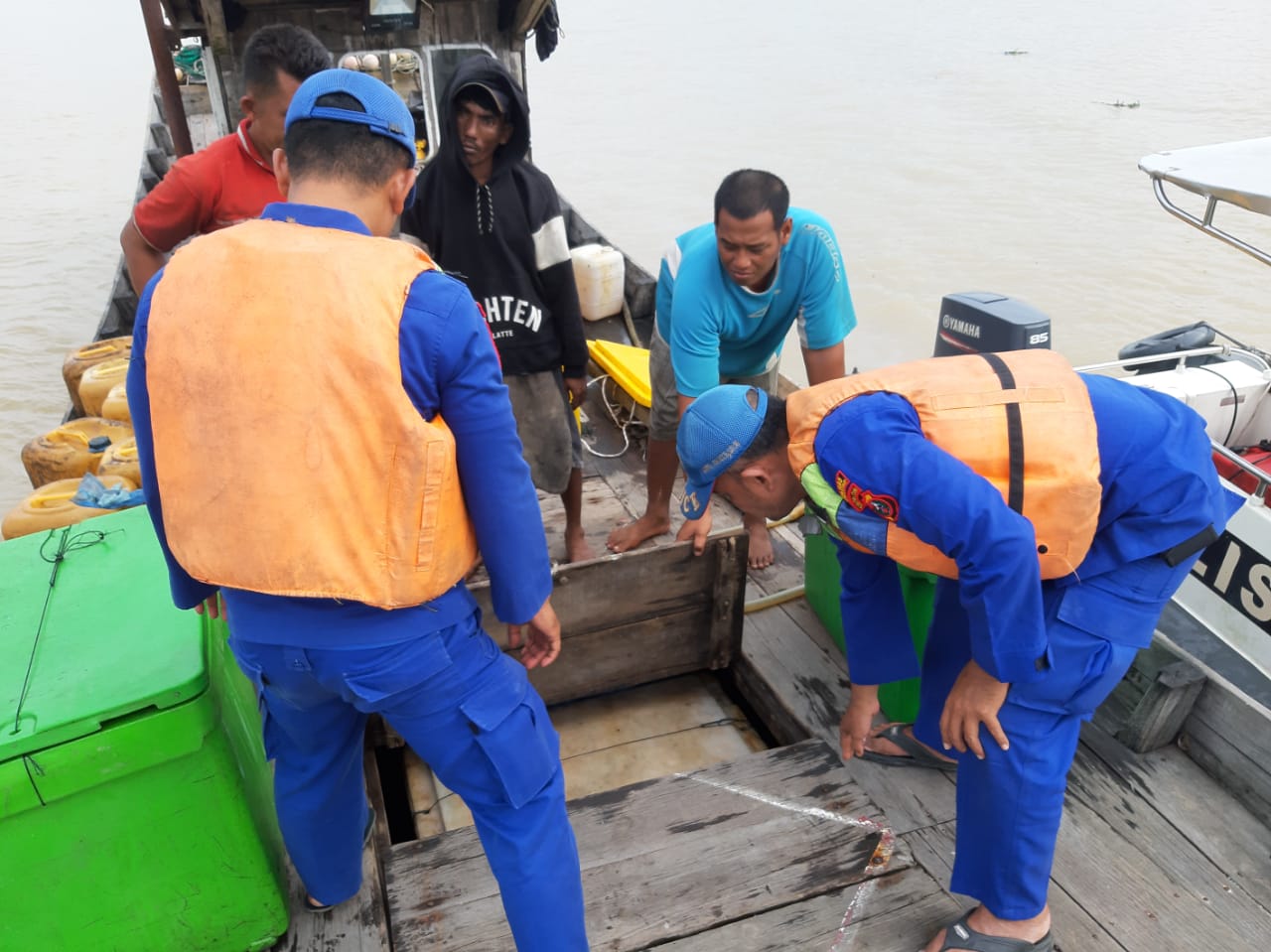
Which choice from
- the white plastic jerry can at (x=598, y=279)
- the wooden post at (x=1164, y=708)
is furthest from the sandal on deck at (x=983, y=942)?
the white plastic jerry can at (x=598, y=279)

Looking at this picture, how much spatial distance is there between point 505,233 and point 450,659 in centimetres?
192

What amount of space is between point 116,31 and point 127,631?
55.5m

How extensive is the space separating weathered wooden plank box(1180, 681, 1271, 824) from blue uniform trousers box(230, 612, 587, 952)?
77.3 inches

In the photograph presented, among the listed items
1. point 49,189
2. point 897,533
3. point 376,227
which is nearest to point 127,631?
point 376,227

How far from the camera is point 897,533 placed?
1.85m

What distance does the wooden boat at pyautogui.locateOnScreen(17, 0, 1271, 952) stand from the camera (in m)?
2.22

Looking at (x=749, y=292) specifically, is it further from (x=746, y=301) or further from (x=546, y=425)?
(x=546, y=425)

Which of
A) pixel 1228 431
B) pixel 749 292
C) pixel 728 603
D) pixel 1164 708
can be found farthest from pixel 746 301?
pixel 1228 431

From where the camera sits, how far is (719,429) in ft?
6.25

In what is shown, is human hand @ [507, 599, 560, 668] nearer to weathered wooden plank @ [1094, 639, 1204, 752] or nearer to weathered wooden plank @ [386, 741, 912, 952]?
weathered wooden plank @ [386, 741, 912, 952]

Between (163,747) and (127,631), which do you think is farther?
(127,631)

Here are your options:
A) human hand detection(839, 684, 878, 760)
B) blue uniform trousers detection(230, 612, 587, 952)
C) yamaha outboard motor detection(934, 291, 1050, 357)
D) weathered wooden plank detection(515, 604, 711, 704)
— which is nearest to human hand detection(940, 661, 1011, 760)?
human hand detection(839, 684, 878, 760)

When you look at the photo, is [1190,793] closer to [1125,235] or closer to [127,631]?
[127,631]

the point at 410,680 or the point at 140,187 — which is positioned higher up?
the point at 410,680
